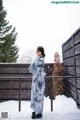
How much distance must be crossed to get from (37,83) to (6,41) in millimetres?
15213

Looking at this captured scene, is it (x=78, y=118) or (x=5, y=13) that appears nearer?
(x=78, y=118)

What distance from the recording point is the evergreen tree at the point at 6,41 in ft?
64.0

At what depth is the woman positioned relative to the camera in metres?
4.93

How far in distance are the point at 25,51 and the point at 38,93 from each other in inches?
1720

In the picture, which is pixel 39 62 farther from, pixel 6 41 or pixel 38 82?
pixel 6 41

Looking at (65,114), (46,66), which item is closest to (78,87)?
(65,114)

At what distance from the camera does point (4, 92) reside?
918cm

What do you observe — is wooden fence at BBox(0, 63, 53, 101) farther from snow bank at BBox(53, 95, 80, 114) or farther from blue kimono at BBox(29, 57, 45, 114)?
blue kimono at BBox(29, 57, 45, 114)

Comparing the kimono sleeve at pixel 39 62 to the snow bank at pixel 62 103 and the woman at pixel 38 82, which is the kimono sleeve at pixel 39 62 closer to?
the woman at pixel 38 82

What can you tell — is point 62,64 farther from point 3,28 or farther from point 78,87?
point 3,28

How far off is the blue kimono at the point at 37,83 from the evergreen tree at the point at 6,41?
1432cm

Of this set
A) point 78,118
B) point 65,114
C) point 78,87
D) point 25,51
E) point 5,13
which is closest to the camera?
point 78,118

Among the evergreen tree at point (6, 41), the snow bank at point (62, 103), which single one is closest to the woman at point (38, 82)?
the snow bank at point (62, 103)

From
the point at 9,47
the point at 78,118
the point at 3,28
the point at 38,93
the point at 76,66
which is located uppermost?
the point at 3,28
